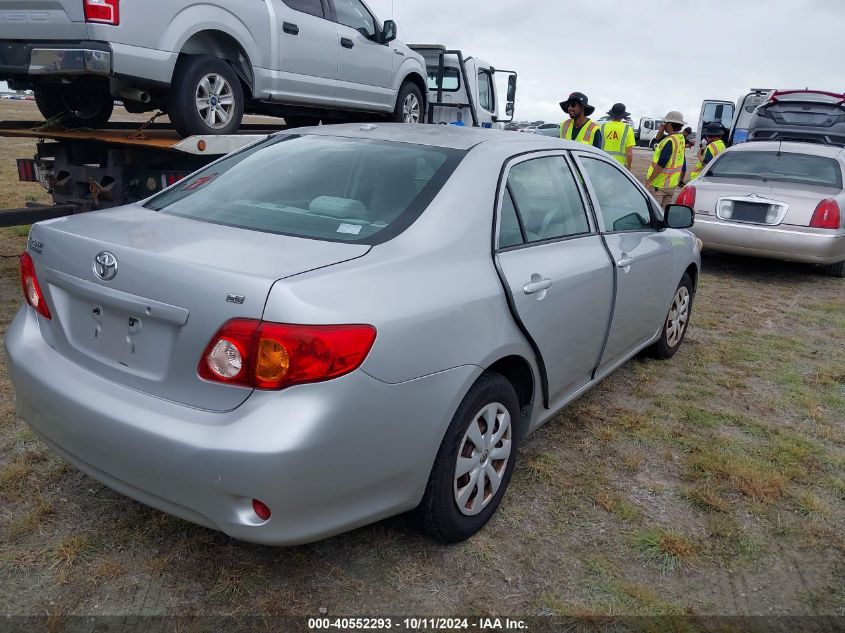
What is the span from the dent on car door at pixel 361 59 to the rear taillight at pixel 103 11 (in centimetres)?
282

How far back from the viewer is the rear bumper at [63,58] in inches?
197

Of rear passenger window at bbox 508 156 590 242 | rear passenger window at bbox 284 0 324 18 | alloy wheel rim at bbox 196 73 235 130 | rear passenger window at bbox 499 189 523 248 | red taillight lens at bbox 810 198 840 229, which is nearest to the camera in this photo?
rear passenger window at bbox 499 189 523 248

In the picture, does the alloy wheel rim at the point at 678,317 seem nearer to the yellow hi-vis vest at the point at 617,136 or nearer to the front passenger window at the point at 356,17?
the yellow hi-vis vest at the point at 617,136

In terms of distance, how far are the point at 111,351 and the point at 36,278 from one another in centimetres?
54

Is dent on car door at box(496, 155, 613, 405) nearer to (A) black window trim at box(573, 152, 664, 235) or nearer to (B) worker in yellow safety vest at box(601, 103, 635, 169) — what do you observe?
(A) black window trim at box(573, 152, 664, 235)

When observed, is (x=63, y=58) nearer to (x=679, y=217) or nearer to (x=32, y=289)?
(x=32, y=289)

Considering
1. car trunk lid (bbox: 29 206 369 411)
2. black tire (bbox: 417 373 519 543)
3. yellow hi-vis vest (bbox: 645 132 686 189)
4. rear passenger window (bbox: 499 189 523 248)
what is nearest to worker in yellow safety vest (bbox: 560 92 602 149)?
yellow hi-vis vest (bbox: 645 132 686 189)

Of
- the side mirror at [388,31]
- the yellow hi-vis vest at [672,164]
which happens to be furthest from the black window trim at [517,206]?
the yellow hi-vis vest at [672,164]

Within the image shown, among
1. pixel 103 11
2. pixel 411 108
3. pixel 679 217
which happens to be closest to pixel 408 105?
pixel 411 108

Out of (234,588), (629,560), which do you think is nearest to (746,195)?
(629,560)

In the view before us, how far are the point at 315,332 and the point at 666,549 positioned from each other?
1701 millimetres

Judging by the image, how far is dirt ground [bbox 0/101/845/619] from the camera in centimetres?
247

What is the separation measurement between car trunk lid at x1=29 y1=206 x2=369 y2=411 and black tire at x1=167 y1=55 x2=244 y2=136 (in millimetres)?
3474

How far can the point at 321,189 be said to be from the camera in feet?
9.62
